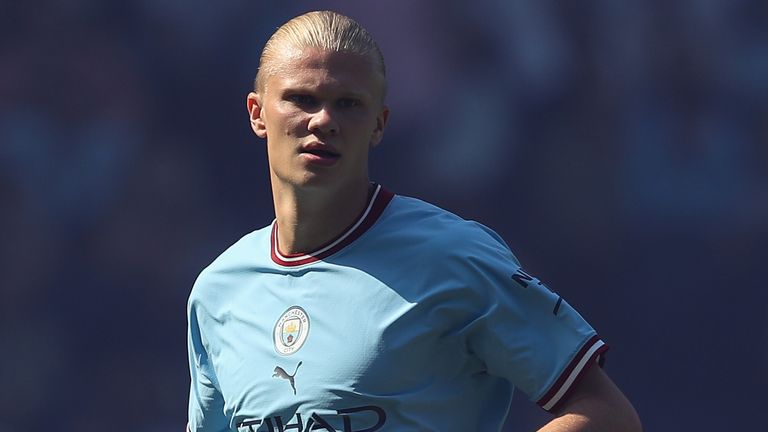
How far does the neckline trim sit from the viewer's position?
2701mm

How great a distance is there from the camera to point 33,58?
181 inches

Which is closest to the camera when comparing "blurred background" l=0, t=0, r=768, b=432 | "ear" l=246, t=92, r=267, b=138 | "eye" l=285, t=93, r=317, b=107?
"eye" l=285, t=93, r=317, b=107

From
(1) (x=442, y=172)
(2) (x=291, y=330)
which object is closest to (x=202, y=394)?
(2) (x=291, y=330)

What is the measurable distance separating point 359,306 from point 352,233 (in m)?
0.18

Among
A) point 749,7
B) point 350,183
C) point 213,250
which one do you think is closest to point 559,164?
point 749,7

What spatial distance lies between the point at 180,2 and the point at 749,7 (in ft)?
5.92

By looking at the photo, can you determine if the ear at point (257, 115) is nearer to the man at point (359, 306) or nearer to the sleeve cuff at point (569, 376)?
the man at point (359, 306)

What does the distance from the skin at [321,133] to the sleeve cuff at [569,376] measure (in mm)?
542

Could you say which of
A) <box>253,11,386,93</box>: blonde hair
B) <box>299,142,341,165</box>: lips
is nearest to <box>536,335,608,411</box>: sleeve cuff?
<box>299,142,341,165</box>: lips

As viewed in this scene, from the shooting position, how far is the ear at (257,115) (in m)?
2.85

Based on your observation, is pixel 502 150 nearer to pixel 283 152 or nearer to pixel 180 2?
pixel 180 2

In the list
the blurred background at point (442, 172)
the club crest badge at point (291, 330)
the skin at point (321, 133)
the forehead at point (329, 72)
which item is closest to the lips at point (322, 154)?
the skin at point (321, 133)

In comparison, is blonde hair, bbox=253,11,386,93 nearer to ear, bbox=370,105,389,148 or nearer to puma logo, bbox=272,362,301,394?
ear, bbox=370,105,389,148

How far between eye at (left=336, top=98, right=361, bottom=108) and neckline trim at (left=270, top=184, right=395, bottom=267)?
19 cm
